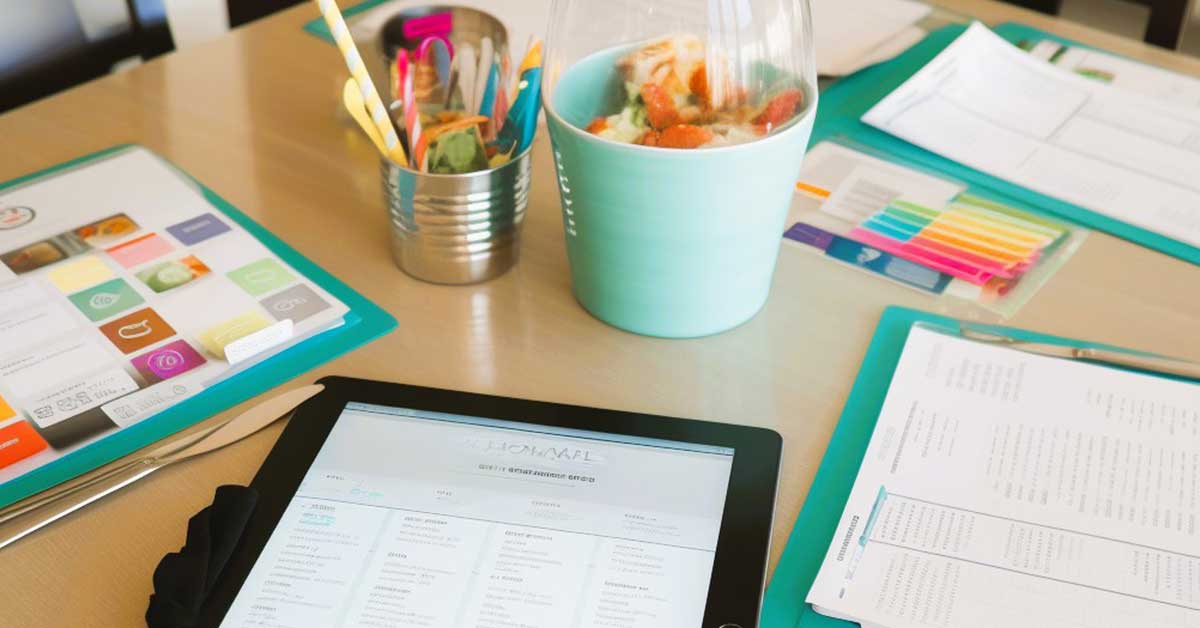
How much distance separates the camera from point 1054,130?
0.98 meters

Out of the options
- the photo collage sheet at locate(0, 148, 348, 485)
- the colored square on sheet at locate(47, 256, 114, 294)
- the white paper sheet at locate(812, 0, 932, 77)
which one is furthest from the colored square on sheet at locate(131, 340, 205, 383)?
the white paper sheet at locate(812, 0, 932, 77)

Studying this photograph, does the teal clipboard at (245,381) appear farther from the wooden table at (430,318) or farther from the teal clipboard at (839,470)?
the teal clipboard at (839,470)

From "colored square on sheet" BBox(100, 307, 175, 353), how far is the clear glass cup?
0.93ft

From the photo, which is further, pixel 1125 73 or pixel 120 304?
pixel 1125 73

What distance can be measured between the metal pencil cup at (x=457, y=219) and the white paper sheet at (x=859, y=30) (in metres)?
0.42

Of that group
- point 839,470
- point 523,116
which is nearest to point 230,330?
point 523,116

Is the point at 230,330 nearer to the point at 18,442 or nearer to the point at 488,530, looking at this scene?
the point at 18,442

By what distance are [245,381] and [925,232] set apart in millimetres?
513

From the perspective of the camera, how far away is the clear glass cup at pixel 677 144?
69 cm

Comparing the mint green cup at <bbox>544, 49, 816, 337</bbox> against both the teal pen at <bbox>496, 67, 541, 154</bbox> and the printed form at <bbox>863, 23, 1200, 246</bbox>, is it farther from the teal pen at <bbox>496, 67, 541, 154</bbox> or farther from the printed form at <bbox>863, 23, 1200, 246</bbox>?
the printed form at <bbox>863, 23, 1200, 246</bbox>

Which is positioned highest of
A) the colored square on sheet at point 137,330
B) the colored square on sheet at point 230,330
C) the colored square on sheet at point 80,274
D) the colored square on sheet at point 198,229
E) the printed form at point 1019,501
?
the colored square on sheet at point 80,274

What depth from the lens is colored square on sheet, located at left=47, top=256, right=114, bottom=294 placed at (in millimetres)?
796

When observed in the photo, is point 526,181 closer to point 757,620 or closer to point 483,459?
point 483,459

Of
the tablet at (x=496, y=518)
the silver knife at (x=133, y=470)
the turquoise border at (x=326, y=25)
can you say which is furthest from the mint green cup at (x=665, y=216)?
the turquoise border at (x=326, y=25)
